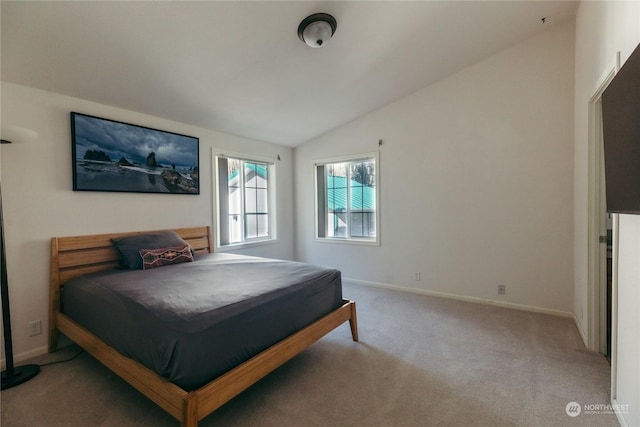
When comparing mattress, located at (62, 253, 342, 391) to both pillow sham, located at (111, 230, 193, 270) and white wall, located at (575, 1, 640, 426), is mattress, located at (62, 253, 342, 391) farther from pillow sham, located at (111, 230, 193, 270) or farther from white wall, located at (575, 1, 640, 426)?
white wall, located at (575, 1, 640, 426)

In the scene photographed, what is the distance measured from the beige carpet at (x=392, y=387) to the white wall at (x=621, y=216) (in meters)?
0.33

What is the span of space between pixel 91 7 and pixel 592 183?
3949mm

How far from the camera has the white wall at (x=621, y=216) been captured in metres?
1.45

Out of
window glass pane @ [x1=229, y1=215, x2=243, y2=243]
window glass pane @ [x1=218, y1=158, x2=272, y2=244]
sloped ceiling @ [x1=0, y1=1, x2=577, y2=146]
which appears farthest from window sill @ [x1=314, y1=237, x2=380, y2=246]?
sloped ceiling @ [x1=0, y1=1, x2=577, y2=146]

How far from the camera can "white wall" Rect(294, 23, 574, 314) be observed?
3.07 m

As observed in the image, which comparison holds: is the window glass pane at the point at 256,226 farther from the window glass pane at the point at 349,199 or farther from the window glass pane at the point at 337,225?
the window glass pane at the point at 337,225

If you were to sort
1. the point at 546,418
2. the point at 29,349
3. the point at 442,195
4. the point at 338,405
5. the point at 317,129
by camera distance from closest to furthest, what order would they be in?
1. the point at 546,418
2. the point at 338,405
3. the point at 29,349
4. the point at 442,195
5. the point at 317,129

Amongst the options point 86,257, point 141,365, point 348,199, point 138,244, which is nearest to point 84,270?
point 86,257

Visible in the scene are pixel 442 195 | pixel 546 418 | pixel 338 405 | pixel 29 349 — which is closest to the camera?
pixel 546 418

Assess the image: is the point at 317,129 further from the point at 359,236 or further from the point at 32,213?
the point at 32,213

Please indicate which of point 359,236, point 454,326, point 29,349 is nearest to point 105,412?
point 29,349

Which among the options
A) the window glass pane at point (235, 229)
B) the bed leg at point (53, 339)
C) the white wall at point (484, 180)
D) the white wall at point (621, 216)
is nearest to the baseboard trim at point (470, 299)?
the white wall at point (484, 180)

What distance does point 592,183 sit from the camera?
7.89ft

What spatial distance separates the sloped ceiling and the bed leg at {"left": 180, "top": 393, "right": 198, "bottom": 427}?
2.38 m
